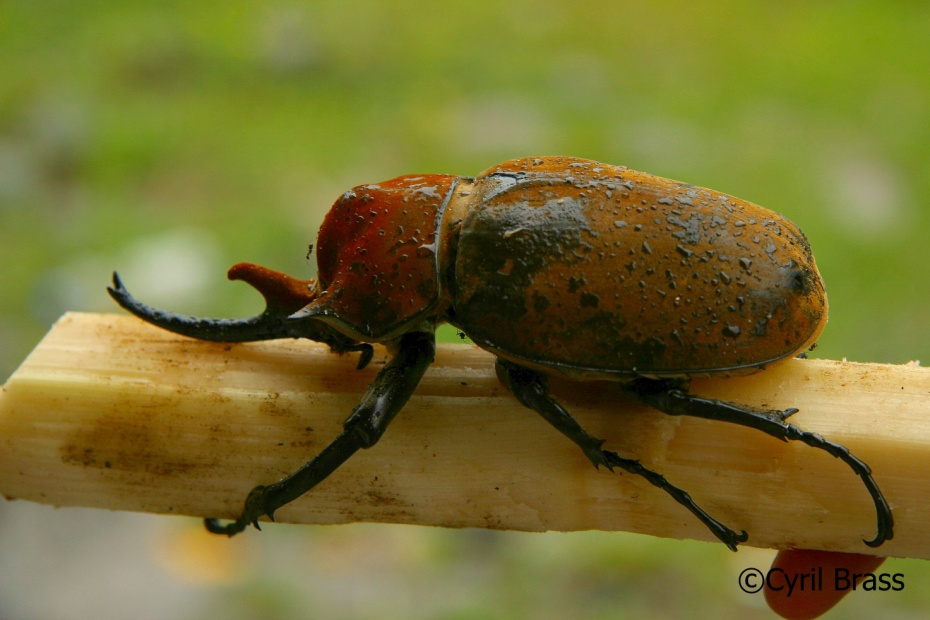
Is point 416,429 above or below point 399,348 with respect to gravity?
below

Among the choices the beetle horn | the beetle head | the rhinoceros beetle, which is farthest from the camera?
the beetle horn

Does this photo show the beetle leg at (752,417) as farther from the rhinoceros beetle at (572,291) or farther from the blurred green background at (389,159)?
the blurred green background at (389,159)

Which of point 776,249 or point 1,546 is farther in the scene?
point 1,546

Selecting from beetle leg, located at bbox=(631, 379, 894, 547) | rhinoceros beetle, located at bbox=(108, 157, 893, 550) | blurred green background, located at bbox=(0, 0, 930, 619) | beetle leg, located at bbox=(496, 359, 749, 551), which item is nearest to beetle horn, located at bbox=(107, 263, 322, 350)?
rhinoceros beetle, located at bbox=(108, 157, 893, 550)

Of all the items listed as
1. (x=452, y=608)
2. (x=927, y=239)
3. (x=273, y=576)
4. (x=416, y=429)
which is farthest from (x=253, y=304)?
(x=927, y=239)

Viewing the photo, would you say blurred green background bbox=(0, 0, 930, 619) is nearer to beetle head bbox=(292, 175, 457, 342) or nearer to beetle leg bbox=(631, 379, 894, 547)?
beetle leg bbox=(631, 379, 894, 547)

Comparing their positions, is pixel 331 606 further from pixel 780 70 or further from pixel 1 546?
pixel 780 70

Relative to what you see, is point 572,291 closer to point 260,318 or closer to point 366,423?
point 366,423
